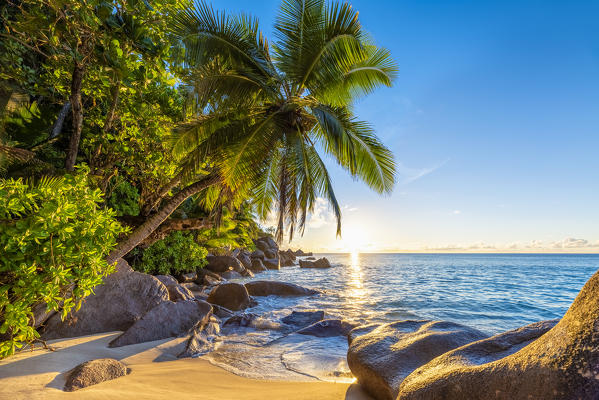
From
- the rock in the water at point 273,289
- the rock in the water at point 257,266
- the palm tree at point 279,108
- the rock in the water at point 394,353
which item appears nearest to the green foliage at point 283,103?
the palm tree at point 279,108

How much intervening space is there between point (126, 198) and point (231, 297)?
19.1ft

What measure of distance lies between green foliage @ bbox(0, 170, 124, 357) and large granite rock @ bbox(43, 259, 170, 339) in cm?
255

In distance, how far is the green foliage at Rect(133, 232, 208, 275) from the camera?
12823 millimetres

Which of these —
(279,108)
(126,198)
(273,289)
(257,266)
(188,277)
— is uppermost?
(279,108)

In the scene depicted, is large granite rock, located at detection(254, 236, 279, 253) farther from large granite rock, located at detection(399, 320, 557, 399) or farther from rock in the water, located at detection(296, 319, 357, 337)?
large granite rock, located at detection(399, 320, 557, 399)

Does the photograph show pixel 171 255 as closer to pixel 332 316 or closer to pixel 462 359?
pixel 332 316

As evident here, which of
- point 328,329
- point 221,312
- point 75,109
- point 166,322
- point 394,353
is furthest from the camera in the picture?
point 221,312

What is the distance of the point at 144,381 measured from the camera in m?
3.36

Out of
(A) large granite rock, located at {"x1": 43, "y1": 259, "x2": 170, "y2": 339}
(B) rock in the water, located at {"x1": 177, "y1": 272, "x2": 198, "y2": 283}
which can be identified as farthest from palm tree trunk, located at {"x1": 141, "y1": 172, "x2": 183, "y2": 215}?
(B) rock in the water, located at {"x1": 177, "y1": 272, "x2": 198, "y2": 283}

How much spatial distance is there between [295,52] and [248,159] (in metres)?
3.18

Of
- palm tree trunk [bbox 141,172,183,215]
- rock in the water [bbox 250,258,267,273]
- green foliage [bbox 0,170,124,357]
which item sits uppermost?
palm tree trunk [bbox 141,172,183,215]

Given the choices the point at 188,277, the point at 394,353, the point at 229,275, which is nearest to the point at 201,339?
the point at 394,353

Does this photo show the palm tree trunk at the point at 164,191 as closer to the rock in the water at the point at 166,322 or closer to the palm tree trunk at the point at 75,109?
the palm tree trunk at the point at 75,109

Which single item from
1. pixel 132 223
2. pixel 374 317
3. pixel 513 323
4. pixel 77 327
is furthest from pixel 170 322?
pixel 513 323
